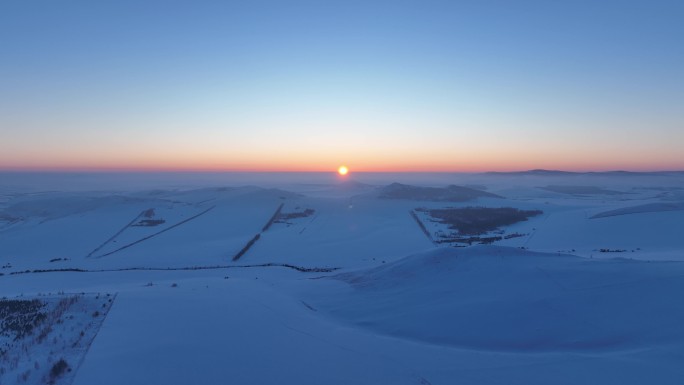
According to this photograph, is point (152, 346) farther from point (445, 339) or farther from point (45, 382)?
point (445, 339)

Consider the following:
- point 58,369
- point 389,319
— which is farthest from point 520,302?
point 58,369

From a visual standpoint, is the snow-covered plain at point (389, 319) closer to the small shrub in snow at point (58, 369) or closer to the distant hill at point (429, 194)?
the small shrub in snow at point (58, 369)

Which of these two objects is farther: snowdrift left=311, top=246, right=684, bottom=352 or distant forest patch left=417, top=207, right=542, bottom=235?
distant forest patch left=417, top=207, right=542, bottom=235

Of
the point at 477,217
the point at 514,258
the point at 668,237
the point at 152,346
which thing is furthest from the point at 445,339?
the point at 477,217

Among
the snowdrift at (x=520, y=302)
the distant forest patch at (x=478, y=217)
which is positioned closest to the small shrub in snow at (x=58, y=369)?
the snowdrift at (x=520, y=302)

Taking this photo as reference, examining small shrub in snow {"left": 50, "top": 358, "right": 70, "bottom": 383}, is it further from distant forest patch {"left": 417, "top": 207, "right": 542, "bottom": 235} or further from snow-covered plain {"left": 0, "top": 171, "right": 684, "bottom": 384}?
distant forest patch {"left": 417, "top": 207, "right": 542, "bottom": 235}

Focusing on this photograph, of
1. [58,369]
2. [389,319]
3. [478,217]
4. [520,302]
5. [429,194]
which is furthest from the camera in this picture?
[429,194]

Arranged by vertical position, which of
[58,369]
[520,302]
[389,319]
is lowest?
[389,319]

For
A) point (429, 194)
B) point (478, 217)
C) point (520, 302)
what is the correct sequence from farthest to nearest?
point (429, 194), point (478, 217), point (520, 302)

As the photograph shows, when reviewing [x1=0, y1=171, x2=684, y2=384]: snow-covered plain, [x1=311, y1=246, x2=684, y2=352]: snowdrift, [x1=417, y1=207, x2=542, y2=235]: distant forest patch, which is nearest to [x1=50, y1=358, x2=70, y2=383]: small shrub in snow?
[x1=0, y1=171, x2=684, y2=384]: snow-covered plain

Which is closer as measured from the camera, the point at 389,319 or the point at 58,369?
the point at 58,369

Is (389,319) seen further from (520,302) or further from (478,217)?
(478,217)

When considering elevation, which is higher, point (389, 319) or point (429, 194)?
point (429, 194)

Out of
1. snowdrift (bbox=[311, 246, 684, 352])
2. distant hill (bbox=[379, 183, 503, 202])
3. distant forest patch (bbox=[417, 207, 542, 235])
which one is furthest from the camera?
distant hill (bbox=[379, 183, 503, 202])
